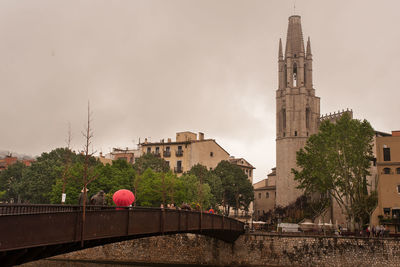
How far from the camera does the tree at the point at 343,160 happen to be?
47916 millimetres

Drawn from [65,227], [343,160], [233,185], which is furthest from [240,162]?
[65,227]

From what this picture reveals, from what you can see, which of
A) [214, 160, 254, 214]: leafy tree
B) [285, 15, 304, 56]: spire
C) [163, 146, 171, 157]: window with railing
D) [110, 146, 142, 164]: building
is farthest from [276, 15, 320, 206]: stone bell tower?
[110, 146, 142, 164]: building

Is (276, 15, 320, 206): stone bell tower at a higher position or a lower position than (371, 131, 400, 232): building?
higher

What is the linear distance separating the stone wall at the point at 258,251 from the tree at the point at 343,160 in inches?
283

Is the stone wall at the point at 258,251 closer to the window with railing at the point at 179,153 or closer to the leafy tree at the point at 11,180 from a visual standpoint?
the leafy tree at the point at 11,180

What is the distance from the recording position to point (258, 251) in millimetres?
43469

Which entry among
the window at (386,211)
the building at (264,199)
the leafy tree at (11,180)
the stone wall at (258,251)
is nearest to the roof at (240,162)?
the building at (264,199)

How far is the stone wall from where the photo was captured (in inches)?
1583

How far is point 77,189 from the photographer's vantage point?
174ft

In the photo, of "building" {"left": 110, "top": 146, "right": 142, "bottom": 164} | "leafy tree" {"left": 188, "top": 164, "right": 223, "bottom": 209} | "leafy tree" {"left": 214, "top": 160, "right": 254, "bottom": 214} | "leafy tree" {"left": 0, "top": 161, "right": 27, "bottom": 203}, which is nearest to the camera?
"leafy tree" {"left": 188, "top": 164, "right": 223, "bottom": 209}

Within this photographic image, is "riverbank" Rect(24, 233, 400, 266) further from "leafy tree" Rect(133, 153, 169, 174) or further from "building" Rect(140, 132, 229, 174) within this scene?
"building" Rect(140, 132, 229, 174)

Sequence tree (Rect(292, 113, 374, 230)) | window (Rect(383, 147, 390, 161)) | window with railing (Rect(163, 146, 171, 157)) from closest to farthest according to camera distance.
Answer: tree (Rect(292, 113, 374, 230)) → window (Rect(383, 147, 390, 161)) → window with railing (Rect(163, 146, 171, 157))

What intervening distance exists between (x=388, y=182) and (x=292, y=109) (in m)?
34.5

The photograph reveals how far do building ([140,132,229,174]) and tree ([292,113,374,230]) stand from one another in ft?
95.6
